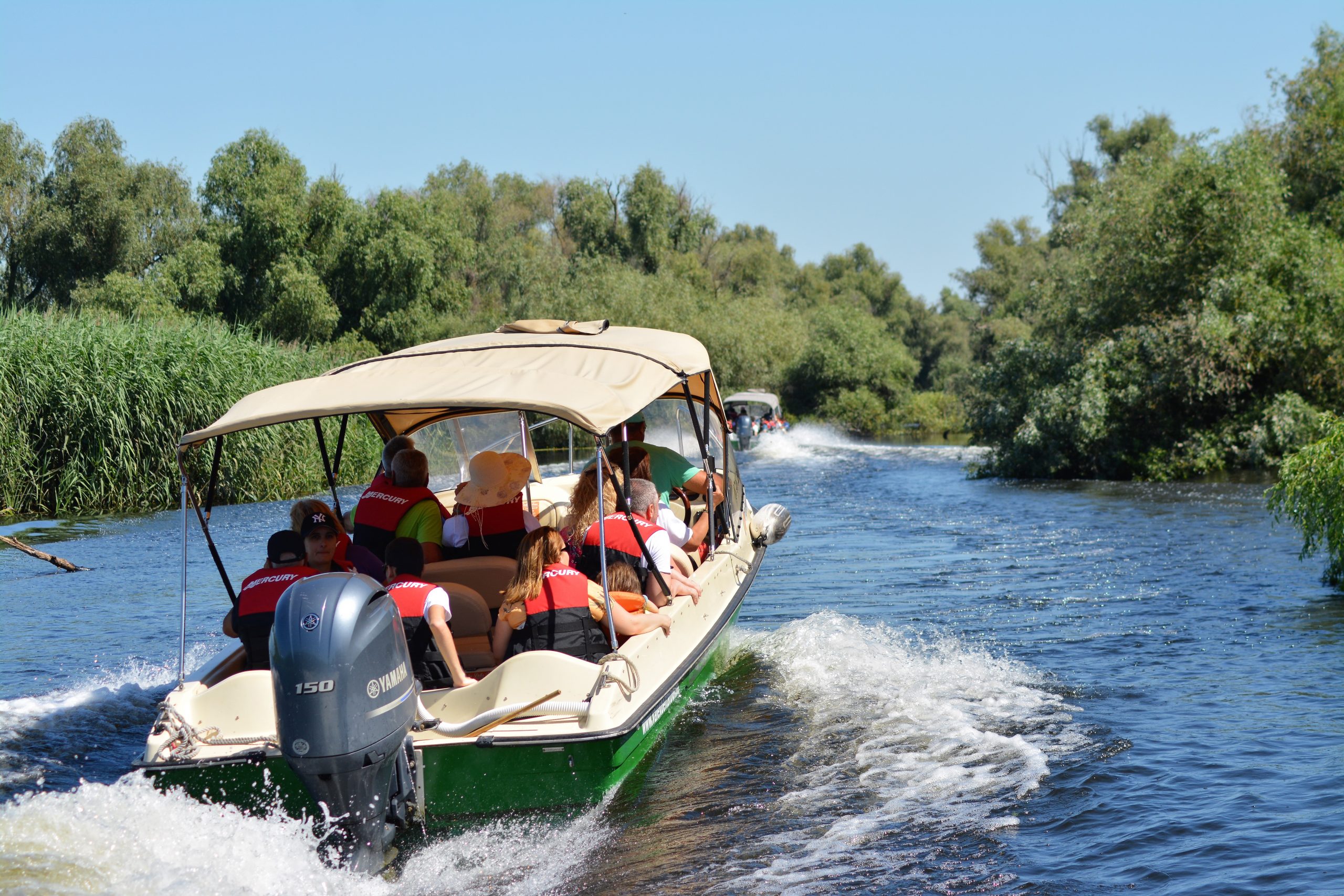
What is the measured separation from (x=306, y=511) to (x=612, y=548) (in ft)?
5.60

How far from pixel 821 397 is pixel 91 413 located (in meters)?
38.4

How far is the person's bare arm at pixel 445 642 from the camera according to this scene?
5656 mm

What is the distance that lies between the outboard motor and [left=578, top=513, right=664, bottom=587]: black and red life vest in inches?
73.5

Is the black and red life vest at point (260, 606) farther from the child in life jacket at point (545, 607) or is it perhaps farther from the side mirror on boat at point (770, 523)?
the side mirror on boat at point (770, 523)

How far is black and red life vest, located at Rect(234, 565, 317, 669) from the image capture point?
19.2 ft

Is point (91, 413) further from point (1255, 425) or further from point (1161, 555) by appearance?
point (1255, 425)

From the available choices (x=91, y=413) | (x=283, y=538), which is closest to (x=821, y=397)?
(x=91, y=413)

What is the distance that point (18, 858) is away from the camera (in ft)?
16.3

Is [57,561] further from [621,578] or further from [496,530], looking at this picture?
[621,578]

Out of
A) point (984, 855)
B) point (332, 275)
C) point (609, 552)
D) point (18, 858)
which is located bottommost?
point (984, 855)

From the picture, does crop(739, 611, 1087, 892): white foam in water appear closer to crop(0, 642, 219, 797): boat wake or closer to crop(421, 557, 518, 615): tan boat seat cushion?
crop(421, 557, 518, 615): tan boat seat cushion

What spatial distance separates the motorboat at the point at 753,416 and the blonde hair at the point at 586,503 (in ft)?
88.5

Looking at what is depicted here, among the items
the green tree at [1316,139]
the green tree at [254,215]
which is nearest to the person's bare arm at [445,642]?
the green tree at [1316,139]

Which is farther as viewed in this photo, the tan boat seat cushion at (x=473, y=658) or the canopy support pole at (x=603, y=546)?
the tan boat seat cushion at (x=473, y=658)
